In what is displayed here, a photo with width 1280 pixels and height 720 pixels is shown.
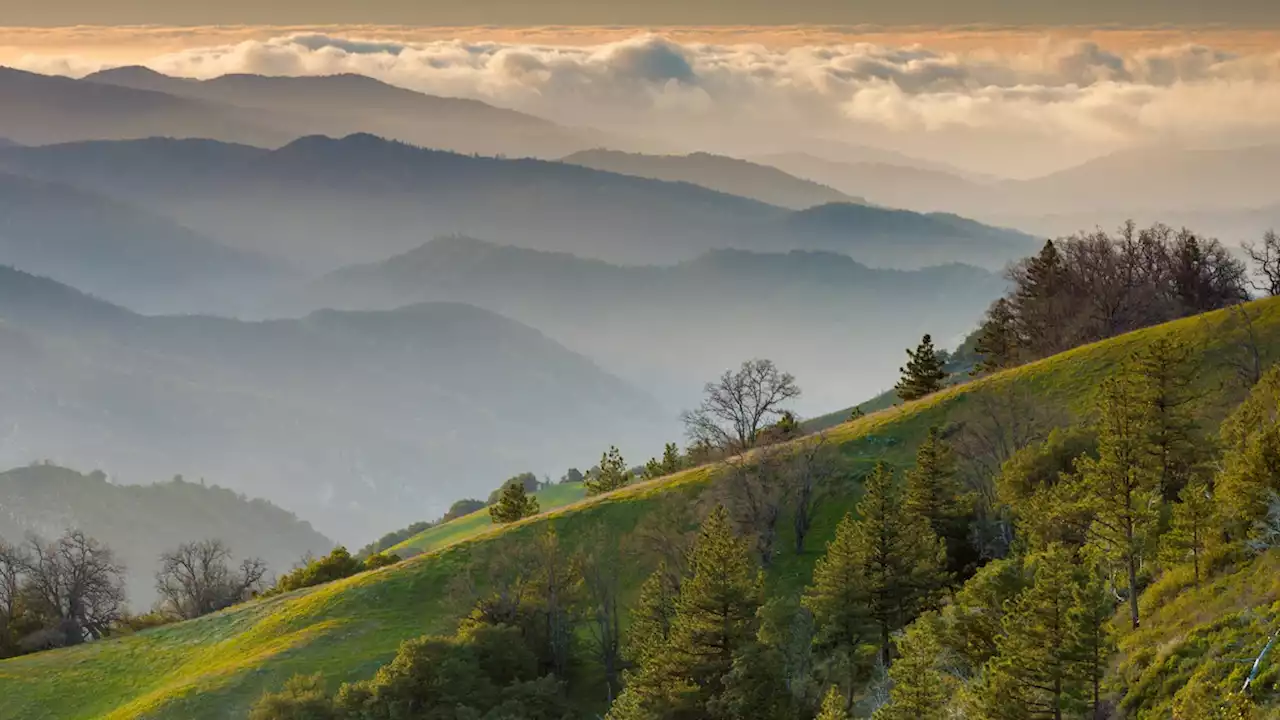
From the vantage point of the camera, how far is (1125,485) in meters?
37.9

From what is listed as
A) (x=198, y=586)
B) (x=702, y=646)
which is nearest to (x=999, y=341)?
(x=702, y=646)

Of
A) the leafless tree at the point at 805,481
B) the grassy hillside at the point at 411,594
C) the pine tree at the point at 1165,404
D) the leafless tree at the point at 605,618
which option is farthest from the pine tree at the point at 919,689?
the leafless tree at the point at 805,481

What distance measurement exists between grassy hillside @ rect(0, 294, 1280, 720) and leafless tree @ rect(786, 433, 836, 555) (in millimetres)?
1037

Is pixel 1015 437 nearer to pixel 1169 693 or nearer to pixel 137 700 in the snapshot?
pixel 1169 693

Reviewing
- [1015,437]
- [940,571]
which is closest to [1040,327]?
[1015,437]

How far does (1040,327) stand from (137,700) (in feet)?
288

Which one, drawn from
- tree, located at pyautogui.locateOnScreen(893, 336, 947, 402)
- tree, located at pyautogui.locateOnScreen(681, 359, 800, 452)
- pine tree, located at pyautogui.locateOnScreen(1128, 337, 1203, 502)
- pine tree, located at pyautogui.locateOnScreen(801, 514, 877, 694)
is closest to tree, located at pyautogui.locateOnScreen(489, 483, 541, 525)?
tree, located at pyautogui.locateOnScreen(681, 359, 800, 452)

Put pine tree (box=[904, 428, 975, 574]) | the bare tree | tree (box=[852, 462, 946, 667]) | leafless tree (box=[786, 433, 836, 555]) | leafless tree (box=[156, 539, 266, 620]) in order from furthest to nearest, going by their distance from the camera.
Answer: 1. the bare tree
2. leafless tree (box=[156, 539, 266, 620])
3. leafless tree (box=[786, 433, 836, 555])
4. pine tree (box=[904, 428, 975, 574])
5. tree (box=[852, 462, 946, 667])

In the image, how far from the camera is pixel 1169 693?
29.6m

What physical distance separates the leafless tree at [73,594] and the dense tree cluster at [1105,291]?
8870cm

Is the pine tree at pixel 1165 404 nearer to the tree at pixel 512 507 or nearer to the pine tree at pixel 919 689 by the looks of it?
the pine tree at pixel 919 689

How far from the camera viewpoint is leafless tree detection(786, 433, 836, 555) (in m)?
73.9

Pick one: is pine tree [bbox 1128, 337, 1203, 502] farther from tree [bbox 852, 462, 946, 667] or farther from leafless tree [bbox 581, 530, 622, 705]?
leafless tree [bbox 581, 530, 622, 705]

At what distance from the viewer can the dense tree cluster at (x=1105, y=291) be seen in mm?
101438
